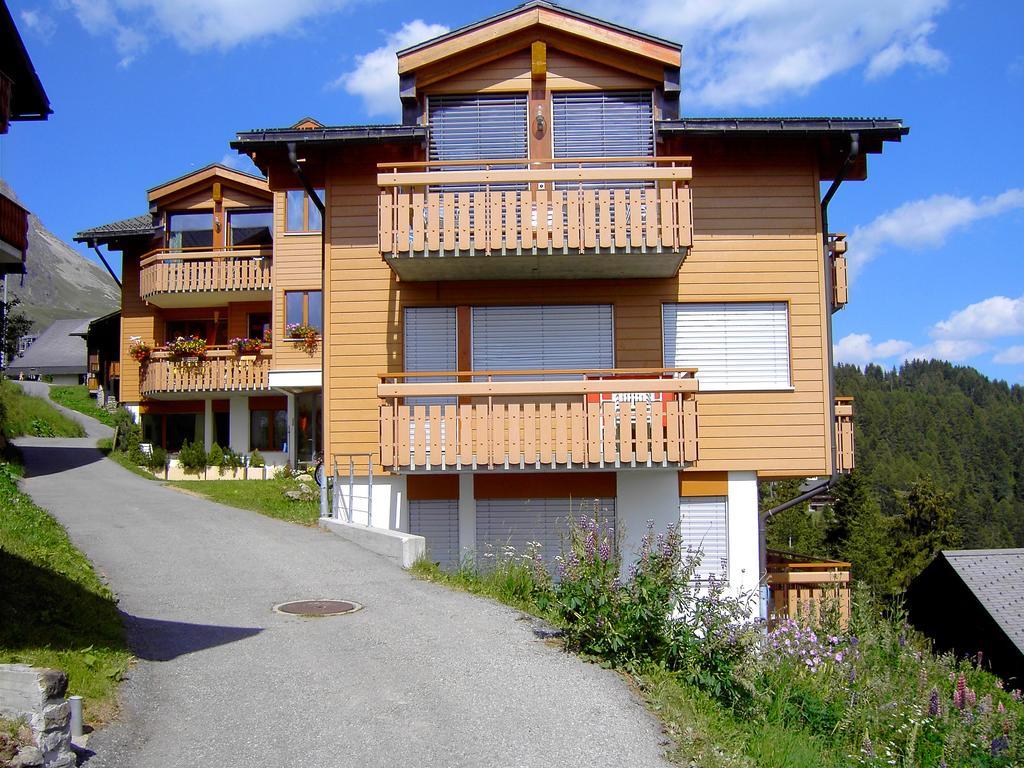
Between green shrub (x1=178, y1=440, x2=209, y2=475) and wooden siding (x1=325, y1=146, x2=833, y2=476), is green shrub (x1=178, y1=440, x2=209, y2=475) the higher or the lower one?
the lower one

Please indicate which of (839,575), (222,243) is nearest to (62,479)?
(222,243)

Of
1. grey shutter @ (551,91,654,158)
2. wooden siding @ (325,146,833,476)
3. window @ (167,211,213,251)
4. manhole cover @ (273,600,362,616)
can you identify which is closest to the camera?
manhole cover @ (273,600,362,616)

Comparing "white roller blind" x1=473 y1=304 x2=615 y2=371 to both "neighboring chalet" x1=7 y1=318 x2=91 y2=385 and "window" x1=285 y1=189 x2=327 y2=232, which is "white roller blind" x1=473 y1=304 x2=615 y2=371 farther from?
"neighboring chalet" x1=7 y1=318 x2=91 y2=385

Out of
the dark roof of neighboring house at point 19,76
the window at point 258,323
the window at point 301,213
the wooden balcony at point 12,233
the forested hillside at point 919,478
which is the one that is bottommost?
the forested hillside at point 919,478

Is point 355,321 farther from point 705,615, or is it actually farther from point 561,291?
point 705,615

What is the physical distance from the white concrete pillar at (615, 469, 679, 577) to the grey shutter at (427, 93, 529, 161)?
5.47 m

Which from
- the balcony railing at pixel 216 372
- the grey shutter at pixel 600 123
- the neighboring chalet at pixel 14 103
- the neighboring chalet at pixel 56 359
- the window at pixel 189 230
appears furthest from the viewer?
the neighboring chalet at pixel 56 359

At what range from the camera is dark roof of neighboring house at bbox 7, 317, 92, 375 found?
234 ft

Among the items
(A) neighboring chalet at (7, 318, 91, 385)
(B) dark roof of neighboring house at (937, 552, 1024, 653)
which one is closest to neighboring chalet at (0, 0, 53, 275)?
(B) dark roof of neighboring house at (937, 552, 1024, 653)

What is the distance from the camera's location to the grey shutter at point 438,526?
49.7 feet

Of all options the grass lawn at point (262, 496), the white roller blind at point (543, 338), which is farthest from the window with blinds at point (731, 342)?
the grass lawn at point (262, 496)

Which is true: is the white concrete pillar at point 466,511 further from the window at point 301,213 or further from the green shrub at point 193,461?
the green shrub at point 193,461

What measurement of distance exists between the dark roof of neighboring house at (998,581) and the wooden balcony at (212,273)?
20.7 m

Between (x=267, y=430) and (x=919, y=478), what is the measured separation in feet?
144
